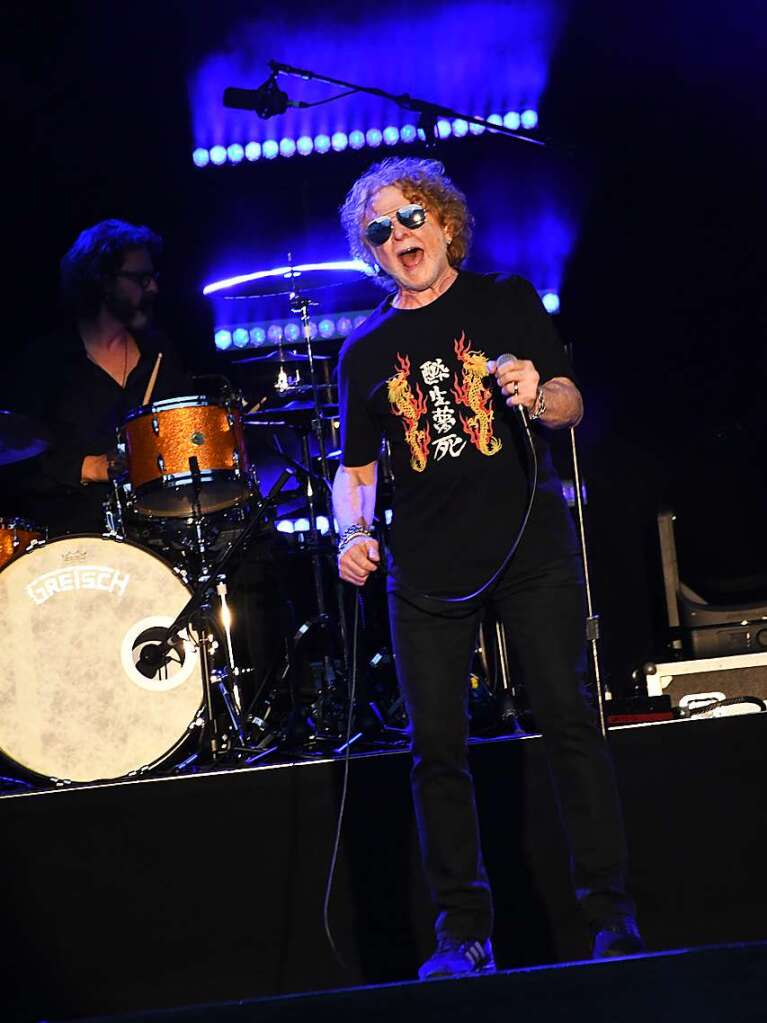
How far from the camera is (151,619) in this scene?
4.80 m

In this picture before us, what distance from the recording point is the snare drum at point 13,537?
5051 millimetres

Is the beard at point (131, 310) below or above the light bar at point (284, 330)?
above

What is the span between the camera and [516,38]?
6395 millimetres

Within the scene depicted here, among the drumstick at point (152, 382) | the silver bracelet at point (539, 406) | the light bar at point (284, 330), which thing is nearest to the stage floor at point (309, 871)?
the silver bracelet at point (539, 406)

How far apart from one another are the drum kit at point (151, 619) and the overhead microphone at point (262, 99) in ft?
5.40

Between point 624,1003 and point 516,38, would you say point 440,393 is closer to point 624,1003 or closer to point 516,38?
point 624,1003

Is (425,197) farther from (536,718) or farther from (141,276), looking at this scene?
(141,276)

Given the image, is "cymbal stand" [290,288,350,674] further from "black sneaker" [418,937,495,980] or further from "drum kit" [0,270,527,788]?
"black sneaker" [418,937,495,980]

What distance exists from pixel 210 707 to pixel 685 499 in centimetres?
270

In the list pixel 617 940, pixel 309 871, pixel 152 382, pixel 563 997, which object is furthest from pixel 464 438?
pixel 152 382

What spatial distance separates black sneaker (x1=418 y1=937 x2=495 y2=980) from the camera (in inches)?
108

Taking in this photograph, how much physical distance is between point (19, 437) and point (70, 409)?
2.76 ft

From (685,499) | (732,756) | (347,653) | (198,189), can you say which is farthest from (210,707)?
(198,189)

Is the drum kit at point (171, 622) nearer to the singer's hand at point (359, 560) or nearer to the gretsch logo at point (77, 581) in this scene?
the gretsch logo at point (77, 581)
